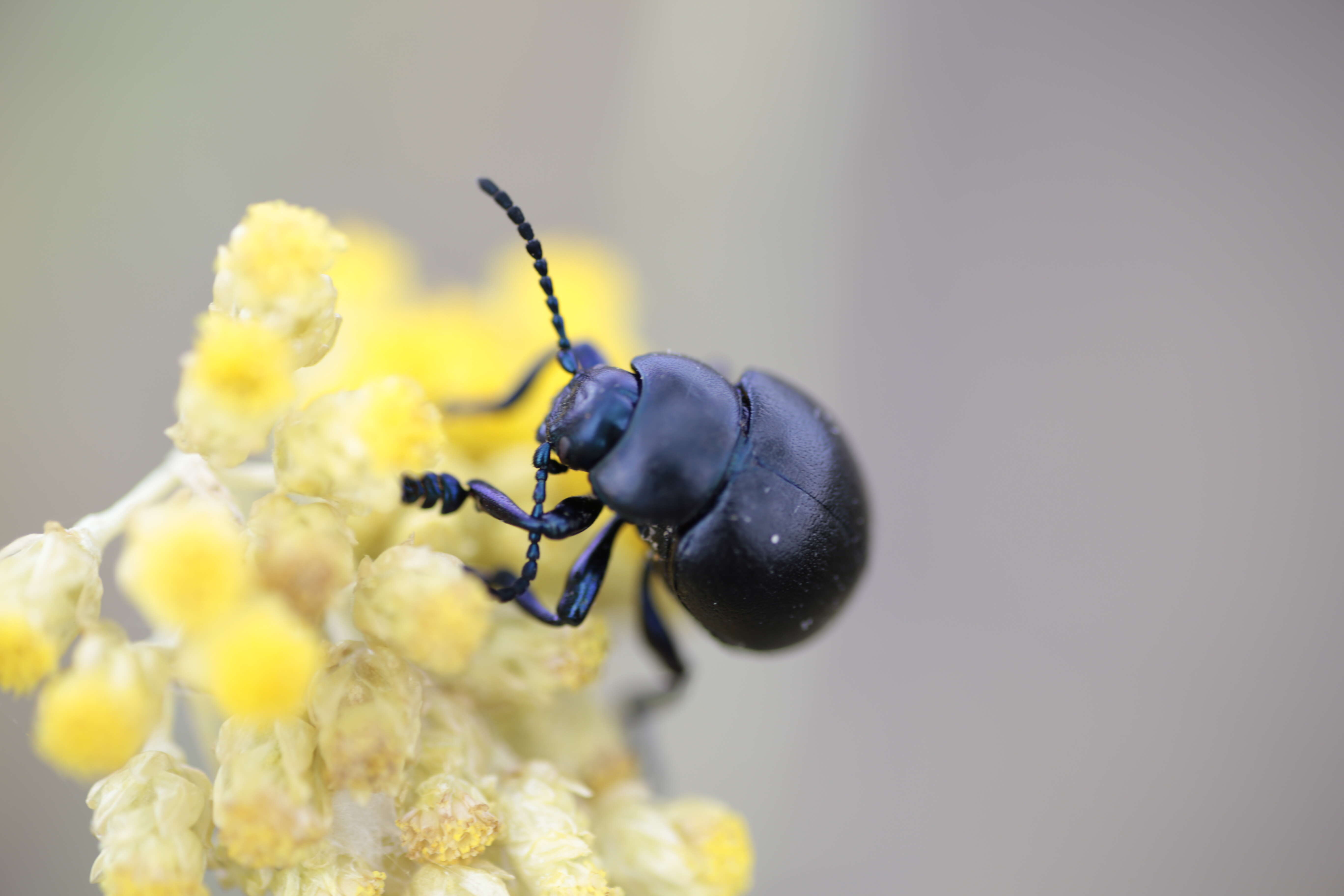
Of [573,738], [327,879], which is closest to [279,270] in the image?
[327,879]

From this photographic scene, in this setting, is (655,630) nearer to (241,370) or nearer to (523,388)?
(523,388)

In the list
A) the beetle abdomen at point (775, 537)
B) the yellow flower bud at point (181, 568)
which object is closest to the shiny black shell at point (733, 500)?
the beetle abdomen at point (775, 537)

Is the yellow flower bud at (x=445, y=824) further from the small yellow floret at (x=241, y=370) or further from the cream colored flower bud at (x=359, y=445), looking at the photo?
the small yellow floret at (x=241, y=370)

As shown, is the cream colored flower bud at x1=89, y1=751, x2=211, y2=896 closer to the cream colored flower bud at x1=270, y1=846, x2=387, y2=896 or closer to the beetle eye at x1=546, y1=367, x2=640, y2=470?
the cream colored flower bud at x1=270, y1=846, x2=387, y2=896

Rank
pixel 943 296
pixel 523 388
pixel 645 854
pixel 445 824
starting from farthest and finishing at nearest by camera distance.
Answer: pixel 943 296 < pixel 523 388 < pixel 645 854 < pixel 445 824

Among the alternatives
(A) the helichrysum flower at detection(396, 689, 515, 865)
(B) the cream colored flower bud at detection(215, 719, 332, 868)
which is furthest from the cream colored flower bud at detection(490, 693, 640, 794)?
(B) the cream colored flower bud at detection(215, 719, 332, 868)

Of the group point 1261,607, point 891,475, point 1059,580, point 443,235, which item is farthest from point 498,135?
point 1261,607

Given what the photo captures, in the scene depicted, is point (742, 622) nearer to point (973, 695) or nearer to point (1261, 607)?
point (973, 695)
